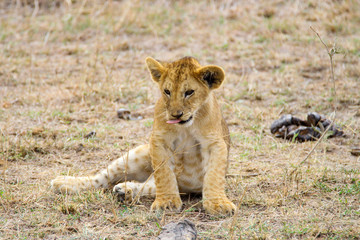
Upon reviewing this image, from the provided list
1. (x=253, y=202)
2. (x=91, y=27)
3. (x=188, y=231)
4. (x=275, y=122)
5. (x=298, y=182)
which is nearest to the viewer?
(x=188, y=231)

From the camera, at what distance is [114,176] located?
4.89m

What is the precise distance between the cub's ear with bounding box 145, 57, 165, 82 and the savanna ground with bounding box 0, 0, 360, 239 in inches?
27.4

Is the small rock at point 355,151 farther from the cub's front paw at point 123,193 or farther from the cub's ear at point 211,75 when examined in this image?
the cub's front paw at point 123,193

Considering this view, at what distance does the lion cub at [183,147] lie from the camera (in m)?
4.30

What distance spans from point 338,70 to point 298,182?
4.33m

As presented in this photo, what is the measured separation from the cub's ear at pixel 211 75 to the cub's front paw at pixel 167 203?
3.26ft

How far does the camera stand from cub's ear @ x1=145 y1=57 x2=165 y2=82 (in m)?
4.57

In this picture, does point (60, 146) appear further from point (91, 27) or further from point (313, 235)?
point (91, 27)

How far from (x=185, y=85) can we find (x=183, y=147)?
0.57 m

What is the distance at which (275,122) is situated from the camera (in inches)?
257

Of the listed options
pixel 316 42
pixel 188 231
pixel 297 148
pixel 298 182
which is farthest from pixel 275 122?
pixel 316 42

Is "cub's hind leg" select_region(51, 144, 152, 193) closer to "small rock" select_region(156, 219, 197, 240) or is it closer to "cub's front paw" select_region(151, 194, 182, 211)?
"cub's front paw" select_region(151, 194, 182, 211)

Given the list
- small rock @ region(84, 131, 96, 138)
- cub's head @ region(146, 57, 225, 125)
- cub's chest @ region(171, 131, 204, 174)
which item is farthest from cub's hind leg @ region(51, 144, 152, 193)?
small rock @ region(84, 131, 96, 138)

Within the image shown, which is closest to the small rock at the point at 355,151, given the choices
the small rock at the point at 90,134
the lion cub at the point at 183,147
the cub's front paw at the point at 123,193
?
the lion cub at the point at 183,147
